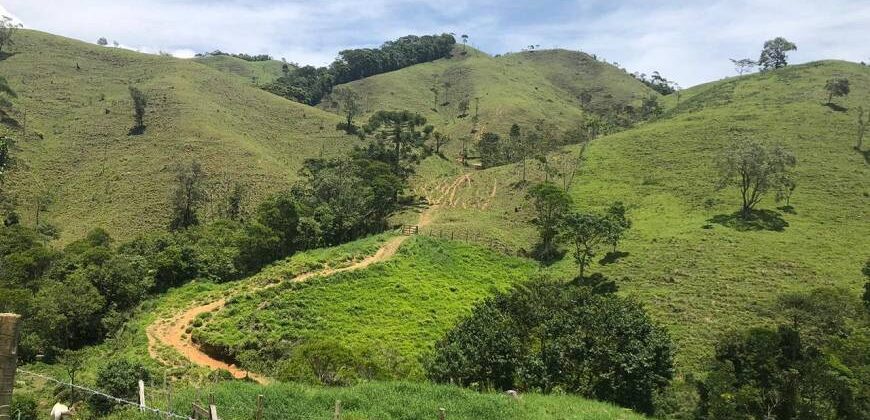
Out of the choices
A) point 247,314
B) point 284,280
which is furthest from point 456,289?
point 247,314

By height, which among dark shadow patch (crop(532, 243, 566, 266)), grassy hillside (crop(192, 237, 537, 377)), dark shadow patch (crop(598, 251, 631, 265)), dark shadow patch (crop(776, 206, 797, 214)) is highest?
dark shadow patch (crop(776, 206, 797, 214))

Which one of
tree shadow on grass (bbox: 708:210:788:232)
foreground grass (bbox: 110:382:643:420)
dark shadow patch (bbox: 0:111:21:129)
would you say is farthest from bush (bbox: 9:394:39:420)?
dark shadow patch (bbox: 0:111:21:129)

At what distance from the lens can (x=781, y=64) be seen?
476 ft

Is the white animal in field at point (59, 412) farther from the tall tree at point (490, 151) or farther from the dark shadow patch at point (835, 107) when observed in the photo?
the dark shadow patch at point (835, 107)

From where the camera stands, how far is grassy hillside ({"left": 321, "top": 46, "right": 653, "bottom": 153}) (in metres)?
138

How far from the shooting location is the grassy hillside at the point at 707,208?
45.3 meters

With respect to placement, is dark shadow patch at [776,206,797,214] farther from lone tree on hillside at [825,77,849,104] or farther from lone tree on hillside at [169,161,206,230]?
lone tree on hillside at [169,161,206,230]

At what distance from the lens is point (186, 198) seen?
235ft

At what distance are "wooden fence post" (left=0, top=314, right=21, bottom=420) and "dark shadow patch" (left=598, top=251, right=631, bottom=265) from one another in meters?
51.7

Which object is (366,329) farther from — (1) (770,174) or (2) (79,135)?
(2) (79,135)

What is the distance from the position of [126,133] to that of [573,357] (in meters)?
94.0

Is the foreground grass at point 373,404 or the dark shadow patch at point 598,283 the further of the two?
the dark shadow patch at point 598,283

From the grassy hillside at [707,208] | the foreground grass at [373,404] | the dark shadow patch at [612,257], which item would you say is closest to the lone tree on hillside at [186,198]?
the grassy hillside at [707,208]

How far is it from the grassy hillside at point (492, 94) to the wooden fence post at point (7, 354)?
112 metres
